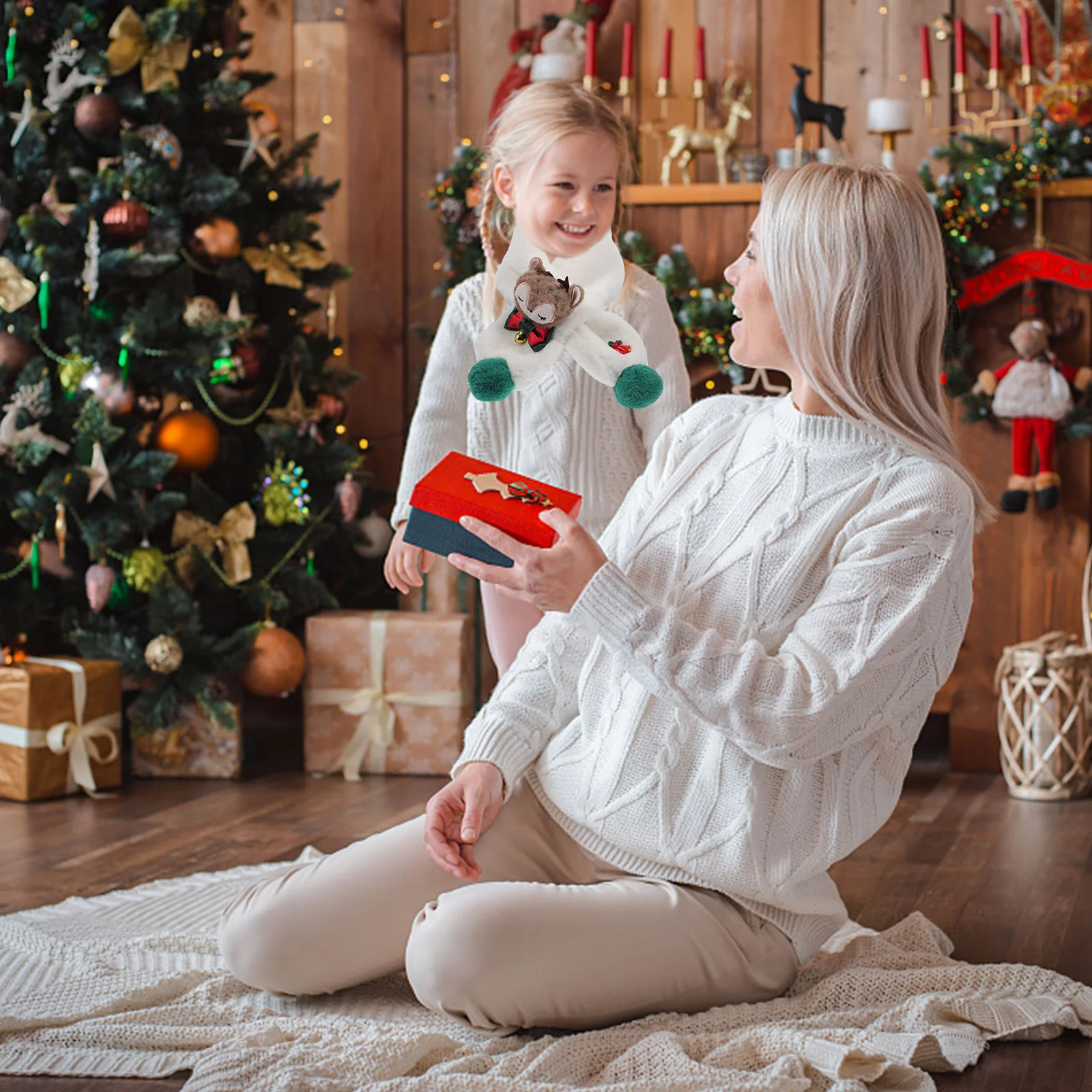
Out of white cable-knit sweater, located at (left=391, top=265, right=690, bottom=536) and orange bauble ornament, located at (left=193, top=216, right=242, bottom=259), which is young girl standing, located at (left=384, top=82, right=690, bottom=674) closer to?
white cable-knit sweater, located at (left=391, top=265, right=690, bottom=536)

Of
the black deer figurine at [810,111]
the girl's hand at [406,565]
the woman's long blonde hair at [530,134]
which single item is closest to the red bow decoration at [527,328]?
the woman's long blonde hair at [530,134]

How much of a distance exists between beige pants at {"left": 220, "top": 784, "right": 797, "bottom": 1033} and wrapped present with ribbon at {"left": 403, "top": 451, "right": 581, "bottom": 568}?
13.0 inches

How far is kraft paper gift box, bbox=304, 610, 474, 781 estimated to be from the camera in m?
3.29

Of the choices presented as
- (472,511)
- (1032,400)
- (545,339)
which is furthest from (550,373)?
(1032,400)

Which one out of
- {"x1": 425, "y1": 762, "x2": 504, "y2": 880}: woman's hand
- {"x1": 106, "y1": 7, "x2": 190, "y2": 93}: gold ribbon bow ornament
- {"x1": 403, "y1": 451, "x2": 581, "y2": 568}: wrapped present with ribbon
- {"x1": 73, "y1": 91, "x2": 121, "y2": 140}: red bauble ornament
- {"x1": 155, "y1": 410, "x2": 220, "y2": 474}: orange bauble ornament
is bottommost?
{"x1": 425, "y1": 762, "x2": 504, "y2": 880}: woman's hand

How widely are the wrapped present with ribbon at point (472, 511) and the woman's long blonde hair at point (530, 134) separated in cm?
49

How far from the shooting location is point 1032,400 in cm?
333

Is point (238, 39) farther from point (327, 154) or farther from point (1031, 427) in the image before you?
point (1031, 427)

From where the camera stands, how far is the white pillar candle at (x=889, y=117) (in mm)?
3389

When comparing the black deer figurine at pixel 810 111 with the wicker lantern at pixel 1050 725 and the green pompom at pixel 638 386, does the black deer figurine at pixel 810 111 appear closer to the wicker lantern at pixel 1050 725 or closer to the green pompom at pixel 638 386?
the wicker lantern at pixel 1050 725

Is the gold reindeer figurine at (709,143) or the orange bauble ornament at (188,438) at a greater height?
the gold reindeer figurine at (709,143)

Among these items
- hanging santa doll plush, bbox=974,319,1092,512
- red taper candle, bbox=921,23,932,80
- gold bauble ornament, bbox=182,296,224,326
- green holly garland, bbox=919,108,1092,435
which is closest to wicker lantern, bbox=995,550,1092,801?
hanging santa doll plush, bbox=974,319,1092,512

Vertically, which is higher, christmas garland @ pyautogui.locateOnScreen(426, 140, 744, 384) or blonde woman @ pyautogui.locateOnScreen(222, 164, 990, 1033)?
christmas garland @ pyautogui.locateOnScreen(426, 140, 744, 384)

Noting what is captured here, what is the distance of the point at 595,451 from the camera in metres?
2.18
